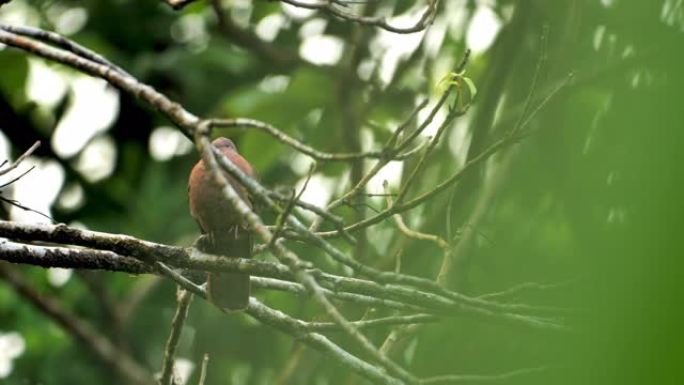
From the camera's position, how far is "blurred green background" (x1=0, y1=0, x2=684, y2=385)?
0.41 meters

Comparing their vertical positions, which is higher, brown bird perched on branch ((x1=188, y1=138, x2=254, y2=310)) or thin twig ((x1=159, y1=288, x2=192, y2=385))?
brown bird perched on branch ((x1=188, y1=138, x2=254, y2=310))

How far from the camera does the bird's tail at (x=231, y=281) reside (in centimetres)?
261

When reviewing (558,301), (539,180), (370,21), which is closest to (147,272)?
(370,21)

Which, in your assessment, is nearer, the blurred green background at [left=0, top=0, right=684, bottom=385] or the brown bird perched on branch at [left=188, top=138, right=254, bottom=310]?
the blurred green background at [left=0, top=0, right=684, bottom=385]

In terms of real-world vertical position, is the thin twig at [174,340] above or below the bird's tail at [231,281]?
below

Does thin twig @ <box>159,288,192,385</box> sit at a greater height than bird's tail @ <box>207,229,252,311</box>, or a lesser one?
lesser

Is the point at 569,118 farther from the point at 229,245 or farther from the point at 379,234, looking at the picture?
the point at 229,245

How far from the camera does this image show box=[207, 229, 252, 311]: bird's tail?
2.61m

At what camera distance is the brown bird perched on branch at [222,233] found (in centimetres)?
262

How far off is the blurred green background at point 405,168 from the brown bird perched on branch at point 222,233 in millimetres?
477

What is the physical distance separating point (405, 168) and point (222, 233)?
1.64 metres

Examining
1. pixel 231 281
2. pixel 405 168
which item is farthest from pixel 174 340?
pixel 405 168

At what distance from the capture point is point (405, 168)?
4.25 meters

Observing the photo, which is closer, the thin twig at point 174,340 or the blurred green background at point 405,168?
the blurred green background at point 405,168
